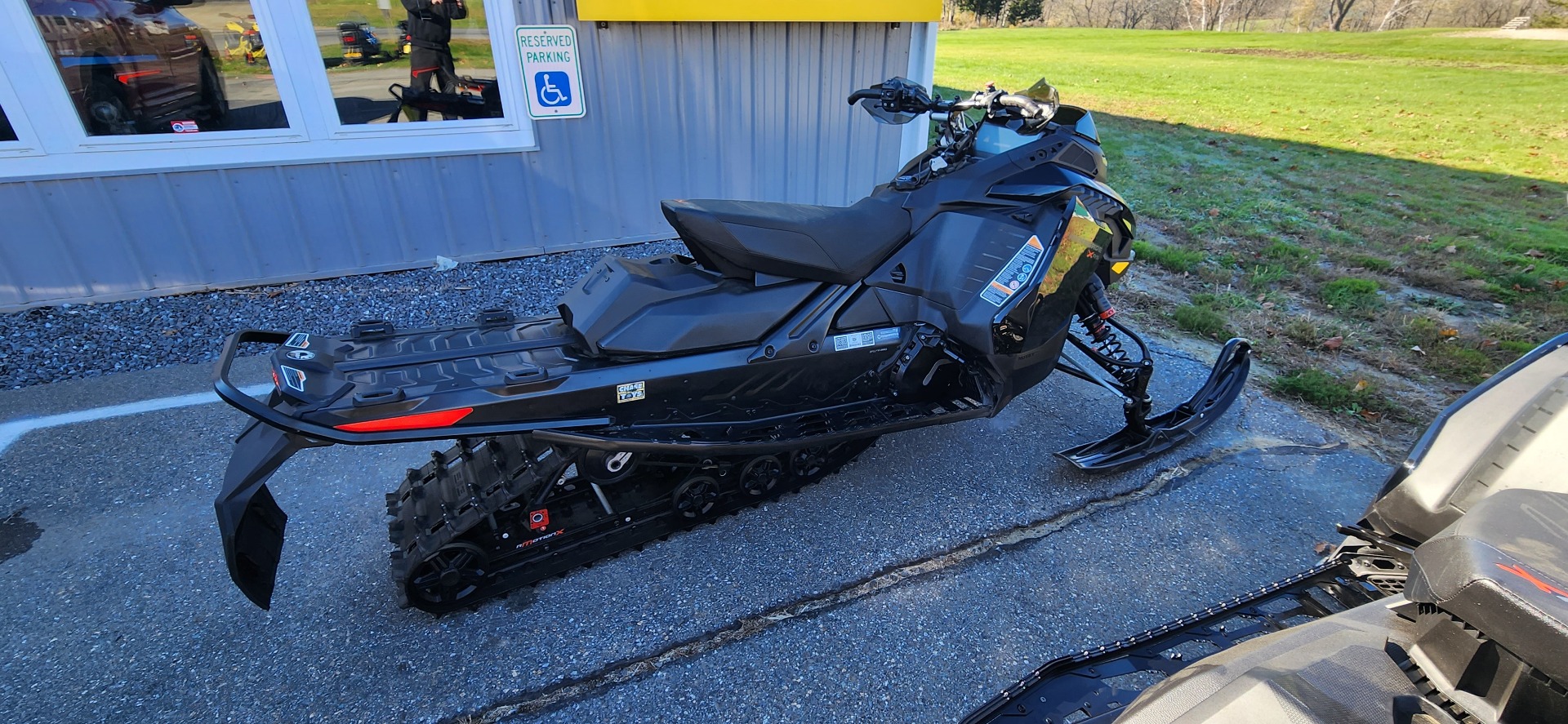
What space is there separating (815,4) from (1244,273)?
12.8 ft

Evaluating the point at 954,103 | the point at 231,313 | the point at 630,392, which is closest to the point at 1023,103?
→ the point at 954,103

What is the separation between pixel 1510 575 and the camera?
3.78 feet

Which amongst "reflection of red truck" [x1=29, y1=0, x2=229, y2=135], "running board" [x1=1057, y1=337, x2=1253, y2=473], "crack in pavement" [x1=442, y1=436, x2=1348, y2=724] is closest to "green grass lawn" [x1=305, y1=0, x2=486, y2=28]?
"reflection of red truck" [x1=29, y1=0, x2=229, y2=135]

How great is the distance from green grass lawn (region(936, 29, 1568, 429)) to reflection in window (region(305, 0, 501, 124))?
5.18 m

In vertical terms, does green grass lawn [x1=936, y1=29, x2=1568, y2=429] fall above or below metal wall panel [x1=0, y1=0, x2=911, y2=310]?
below

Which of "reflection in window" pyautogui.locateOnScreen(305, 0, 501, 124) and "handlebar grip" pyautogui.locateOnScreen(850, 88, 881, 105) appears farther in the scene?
"reflection in window" pyautogui.locateOnScreen(305, 0, 501, 124)

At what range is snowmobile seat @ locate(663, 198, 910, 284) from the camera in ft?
7.96

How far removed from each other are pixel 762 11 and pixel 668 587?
163 inches

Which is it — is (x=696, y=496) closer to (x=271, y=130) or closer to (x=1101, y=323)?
(x=1101, y=323)

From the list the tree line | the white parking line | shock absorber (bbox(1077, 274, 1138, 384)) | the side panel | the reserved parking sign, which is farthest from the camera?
the tree line

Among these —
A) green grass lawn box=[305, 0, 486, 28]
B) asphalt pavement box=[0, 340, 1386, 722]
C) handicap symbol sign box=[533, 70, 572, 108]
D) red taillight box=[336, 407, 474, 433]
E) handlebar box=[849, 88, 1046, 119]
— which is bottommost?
asphalt pavement box=[0, 340, 1386, 722]

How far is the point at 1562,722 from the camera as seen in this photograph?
1068mm

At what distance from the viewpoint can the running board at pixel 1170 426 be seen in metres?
3.06

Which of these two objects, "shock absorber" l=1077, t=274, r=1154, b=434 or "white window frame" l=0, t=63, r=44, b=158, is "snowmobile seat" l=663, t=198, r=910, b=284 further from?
"white window frame" l=0, t=63, r=44, b=158
